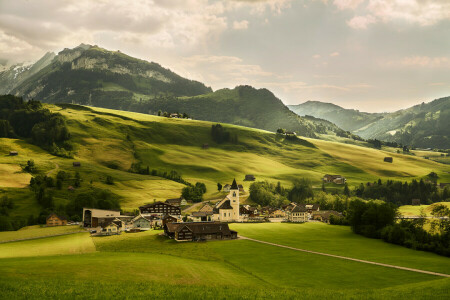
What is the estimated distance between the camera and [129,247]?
260ft

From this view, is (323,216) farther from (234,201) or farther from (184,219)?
(184,219)

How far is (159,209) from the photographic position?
5581 inches

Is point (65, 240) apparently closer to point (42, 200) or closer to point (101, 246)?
point (101, 246)

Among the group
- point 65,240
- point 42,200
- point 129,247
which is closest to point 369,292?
point 129,247

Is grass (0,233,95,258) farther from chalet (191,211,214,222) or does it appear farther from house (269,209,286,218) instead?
house (269,209,286,218)

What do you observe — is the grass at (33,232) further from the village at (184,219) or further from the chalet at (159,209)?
the chalet at (159,209)

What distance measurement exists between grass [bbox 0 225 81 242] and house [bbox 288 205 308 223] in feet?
241

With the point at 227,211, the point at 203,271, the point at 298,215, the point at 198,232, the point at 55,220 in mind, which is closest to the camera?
the point at 203,271

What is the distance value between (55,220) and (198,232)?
5745 centimetres

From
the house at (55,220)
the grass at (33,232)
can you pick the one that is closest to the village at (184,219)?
the house at (55,220)

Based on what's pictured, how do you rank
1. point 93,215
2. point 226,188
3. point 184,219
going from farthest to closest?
point 226,188, point 184,219, point 93,215

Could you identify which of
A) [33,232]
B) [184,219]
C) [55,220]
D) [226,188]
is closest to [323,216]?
[184,219]

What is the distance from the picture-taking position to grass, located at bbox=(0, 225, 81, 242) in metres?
96.2

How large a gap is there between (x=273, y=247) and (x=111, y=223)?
50.1 m
